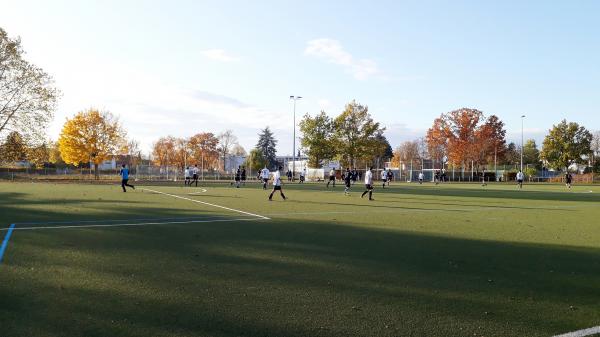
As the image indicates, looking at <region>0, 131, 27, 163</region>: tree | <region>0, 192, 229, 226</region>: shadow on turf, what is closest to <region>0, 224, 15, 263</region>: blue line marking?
<region>0, 192, 229, 226</region>: shadow on turf

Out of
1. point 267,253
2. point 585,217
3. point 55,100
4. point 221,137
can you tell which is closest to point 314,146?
point 221,137

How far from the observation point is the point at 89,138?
60094mm

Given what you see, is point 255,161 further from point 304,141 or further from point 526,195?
point 526,195

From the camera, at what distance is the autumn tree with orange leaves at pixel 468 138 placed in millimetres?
79188

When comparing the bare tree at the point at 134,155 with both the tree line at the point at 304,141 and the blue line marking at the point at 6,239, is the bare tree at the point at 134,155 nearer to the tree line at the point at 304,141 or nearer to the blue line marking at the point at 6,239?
the tree line at the point at 304,141

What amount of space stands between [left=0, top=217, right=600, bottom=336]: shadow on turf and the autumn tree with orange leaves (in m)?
73.4

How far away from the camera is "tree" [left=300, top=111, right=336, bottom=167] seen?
73.3 meters

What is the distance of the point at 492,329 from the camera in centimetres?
469

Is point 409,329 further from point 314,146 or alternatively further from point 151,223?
point 314,146

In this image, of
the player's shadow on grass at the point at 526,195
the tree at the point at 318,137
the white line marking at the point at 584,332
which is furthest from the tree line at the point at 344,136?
the white line marking at the point at 584,332

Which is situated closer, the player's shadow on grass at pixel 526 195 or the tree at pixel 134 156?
the player's shadow on grass at pixel 526 195

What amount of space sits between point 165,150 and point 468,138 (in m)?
60.3

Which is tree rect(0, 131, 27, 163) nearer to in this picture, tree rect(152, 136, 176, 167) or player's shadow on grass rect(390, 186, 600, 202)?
player's shadow on grass rect(390, 186, 600, 202)

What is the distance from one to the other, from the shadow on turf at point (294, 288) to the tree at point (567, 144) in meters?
81.6
